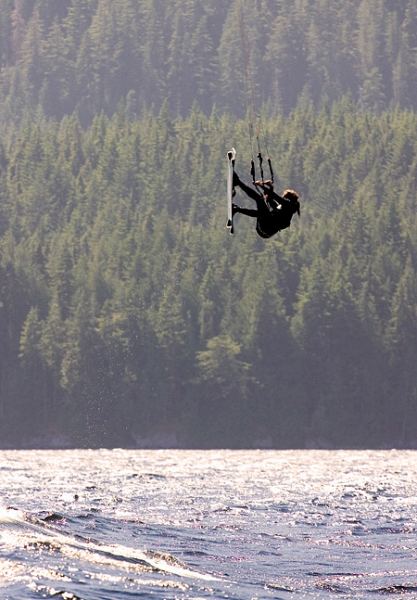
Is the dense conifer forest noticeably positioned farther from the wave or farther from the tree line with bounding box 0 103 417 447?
the wave

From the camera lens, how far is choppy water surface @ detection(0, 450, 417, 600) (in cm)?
3300

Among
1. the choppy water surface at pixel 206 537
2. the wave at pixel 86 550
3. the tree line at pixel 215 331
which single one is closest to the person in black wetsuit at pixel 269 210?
the choppy water surface at pixel 206 537

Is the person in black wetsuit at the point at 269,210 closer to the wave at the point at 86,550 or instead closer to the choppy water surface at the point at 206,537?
the choppy water surface at the point at 206,537

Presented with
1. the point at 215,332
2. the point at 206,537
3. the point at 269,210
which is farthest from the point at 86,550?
the point at 215,332

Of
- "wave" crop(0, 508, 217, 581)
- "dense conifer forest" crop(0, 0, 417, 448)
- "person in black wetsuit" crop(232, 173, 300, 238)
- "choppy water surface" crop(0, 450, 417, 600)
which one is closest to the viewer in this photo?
"person in black wetsuit" crop(232, 173, 300, 238)

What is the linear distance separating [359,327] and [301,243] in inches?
668

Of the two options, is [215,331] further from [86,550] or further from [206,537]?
[86,550]

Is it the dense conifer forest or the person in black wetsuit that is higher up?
the person in black wetsuit

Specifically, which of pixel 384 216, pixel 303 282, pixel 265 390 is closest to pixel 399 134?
pixel 384 216

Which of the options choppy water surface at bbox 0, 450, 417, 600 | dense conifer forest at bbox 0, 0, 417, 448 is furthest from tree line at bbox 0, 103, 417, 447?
choppy water surface at bbox 0, 450, 417, 600

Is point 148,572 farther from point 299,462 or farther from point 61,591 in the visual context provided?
point 299,462

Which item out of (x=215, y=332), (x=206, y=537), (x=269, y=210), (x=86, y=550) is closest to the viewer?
(x=269, y=210)

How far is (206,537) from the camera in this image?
4300 centimetres

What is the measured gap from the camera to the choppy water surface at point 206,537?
1299 inches
